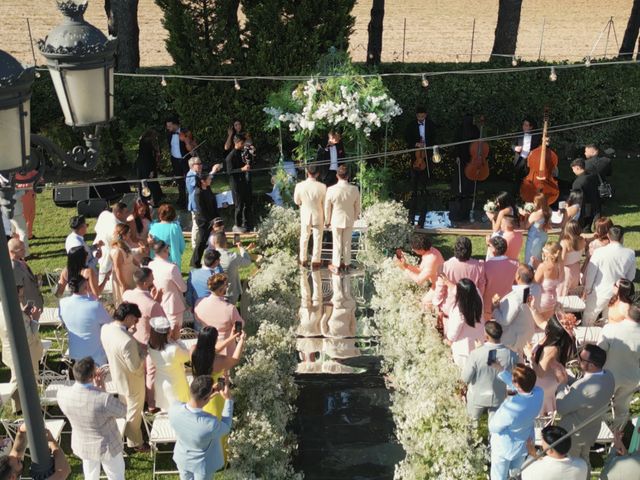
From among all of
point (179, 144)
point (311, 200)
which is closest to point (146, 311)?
point (311, 200)

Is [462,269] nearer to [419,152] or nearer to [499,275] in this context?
[499,275]

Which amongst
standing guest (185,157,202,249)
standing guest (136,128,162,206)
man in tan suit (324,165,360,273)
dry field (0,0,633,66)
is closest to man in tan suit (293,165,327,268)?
man in tan suit (324,165,360,273)

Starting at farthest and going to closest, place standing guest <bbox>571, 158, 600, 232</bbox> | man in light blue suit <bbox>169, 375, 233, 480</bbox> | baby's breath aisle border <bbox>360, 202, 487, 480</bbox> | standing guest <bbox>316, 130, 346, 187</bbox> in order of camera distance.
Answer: standing guest <bbox>316, 130, 346, 187</bbox> → standing guest <bbox>571, 158, 600, 232</bbox> → baby's breath aisle border <bbox>360, 202, 487, 480</bbox> → man in light blue suit <bbox>169, 375, 233, 480</bbox>

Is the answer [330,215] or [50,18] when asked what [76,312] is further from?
[50,18]

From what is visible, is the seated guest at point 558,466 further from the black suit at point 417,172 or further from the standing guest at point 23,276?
the black suit at point 417,172

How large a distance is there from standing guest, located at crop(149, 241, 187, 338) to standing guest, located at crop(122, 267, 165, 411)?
2.10 ft

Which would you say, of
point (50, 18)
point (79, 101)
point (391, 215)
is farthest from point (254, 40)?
point (50, 18)

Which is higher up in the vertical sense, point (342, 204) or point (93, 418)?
point (342, 204)

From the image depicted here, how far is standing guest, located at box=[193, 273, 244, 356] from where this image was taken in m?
8.14

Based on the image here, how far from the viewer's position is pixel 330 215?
11.9 meters

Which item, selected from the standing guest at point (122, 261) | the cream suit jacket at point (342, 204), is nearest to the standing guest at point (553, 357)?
the cream suit jacket at point (342, 204)

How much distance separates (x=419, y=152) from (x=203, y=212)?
3825mm

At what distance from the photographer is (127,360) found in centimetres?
764

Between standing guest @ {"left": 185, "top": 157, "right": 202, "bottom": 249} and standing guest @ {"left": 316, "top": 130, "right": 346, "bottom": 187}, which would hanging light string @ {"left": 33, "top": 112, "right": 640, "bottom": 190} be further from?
standing guest @ {"left": 185, "top": 157, "right": 202, "bottom": 249}
